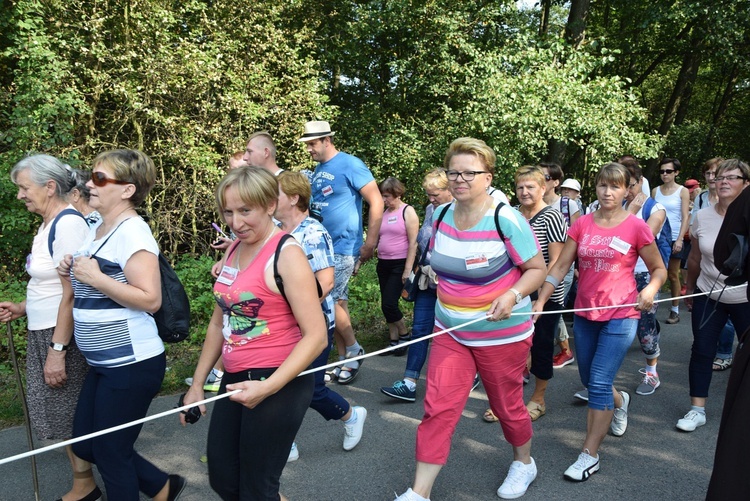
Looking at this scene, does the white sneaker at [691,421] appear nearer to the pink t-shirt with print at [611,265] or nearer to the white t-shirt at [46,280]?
the pink t-shirt with print at [611,265]

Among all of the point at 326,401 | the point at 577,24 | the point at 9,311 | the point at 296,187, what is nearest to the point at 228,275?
the point at 296,187

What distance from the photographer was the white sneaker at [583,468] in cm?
363

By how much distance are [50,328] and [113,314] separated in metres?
0.74

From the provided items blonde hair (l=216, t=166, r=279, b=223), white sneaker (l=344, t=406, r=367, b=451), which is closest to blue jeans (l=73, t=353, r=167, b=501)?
blonde hair (l=216, t=166, r=279, b=223)

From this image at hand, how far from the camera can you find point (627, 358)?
243 inches

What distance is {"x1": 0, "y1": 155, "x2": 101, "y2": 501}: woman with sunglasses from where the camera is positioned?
318 centimetres

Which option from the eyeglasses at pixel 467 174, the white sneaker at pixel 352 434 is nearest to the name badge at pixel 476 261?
the eyeglasses at pixel 467 174

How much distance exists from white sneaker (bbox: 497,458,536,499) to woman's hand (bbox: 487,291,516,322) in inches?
41.1

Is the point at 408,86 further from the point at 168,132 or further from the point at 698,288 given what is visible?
the point at 698,288

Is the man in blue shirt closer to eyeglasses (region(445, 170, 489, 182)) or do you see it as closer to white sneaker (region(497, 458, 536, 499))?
eyeglasses (region(445, 170, 489, 182))

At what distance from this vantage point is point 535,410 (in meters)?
4.67

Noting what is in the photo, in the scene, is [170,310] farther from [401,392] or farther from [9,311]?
[401,392]

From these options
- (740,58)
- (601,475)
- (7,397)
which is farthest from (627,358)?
(740,58)

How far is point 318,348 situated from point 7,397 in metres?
3.88
